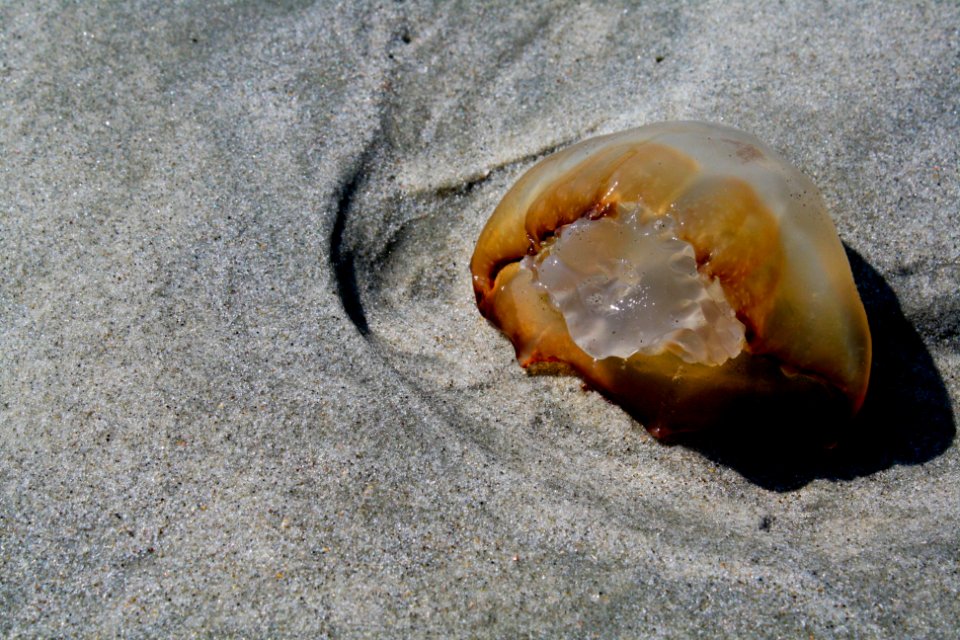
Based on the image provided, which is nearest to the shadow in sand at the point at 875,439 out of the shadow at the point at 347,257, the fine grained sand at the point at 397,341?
the fine grained sand at the point at 397,341

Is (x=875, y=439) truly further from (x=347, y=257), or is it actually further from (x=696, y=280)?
(x=347, y=257)

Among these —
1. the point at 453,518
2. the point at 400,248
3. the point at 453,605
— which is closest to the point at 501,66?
the point at 400,248

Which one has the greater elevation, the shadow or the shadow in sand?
the shadow

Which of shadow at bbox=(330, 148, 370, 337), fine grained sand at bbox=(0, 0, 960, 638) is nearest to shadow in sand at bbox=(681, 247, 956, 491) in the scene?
fine grained sand at bbox=(0, 0, 960, 638)

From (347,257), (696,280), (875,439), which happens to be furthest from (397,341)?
(875,439)

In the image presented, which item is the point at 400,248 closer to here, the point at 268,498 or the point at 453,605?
the point at 268,498

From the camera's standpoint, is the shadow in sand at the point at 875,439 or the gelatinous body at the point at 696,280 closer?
the gelatinous body at the point at 696,280

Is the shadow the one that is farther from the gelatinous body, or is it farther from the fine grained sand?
the gelatinous body

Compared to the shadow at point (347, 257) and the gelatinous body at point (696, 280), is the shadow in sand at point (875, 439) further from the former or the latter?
the shadow at point (347, 257)
